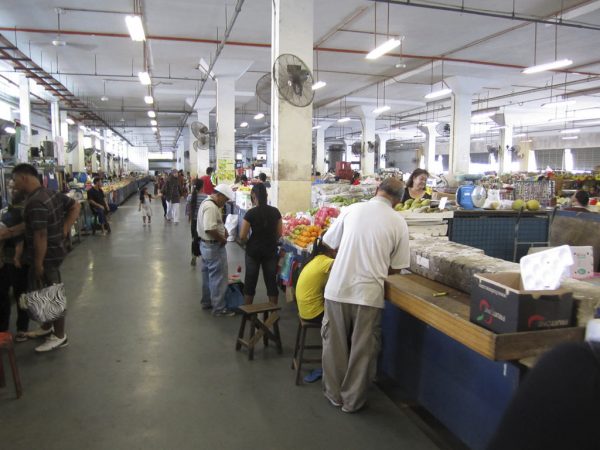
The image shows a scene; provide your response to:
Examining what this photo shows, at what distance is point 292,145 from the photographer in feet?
23.4

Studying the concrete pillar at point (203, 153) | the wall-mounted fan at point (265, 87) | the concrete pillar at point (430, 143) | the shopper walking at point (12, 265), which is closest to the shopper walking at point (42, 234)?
the shopper walking at point (12, 265)

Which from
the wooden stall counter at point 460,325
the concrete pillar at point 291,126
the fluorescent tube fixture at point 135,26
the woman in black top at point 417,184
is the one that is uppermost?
the fluorescent tube fixture at point 135,26

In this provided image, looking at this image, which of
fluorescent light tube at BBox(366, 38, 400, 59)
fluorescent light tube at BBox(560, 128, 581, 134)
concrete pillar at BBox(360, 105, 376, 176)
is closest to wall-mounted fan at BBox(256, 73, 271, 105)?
fluorescent light tube at BBox(366, 38, 400, 59)

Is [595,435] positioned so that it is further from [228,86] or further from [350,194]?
[228,86]

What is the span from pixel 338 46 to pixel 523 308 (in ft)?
36.6

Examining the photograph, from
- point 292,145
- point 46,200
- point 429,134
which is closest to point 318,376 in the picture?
point 46,200

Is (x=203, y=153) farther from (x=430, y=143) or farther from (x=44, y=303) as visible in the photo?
(x=44, y=303)

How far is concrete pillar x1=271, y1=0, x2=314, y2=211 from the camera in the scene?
23.0 feet

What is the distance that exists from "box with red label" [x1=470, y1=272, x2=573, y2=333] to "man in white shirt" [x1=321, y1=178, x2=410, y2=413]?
1.09m

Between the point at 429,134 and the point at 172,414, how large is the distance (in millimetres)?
24213

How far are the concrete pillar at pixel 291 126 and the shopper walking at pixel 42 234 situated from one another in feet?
11.2

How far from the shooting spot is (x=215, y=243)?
536cm

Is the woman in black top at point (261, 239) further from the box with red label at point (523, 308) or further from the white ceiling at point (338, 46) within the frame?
the white ceiling at point (338, 46)

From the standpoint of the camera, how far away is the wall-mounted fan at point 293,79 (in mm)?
6781
